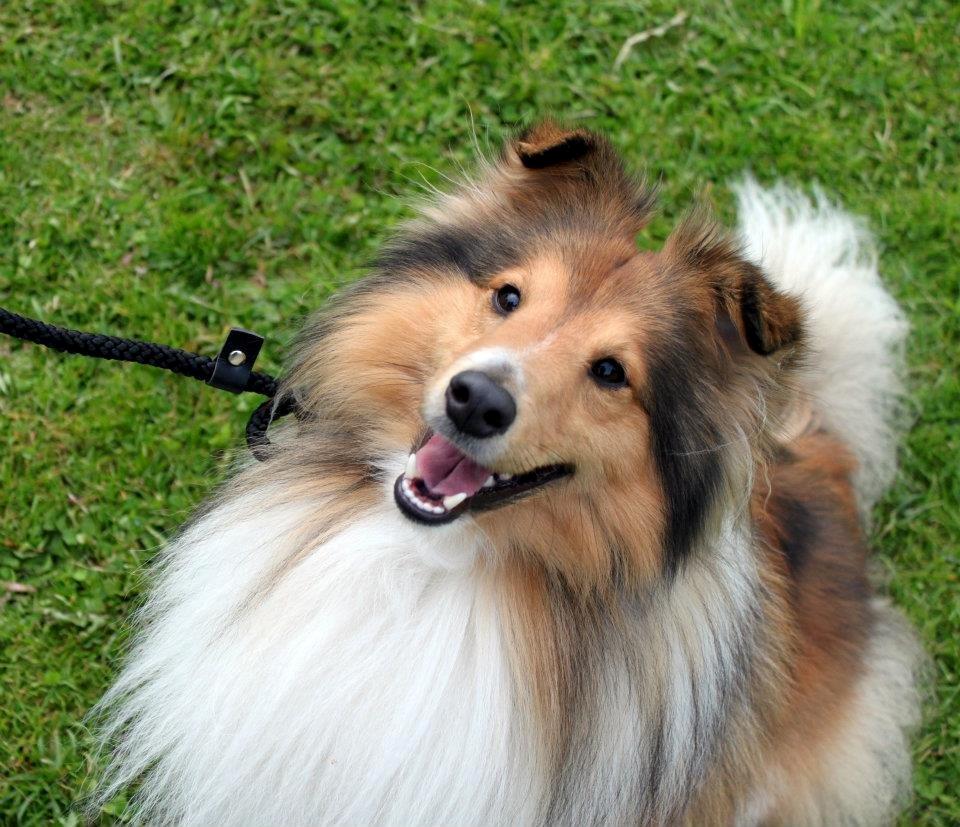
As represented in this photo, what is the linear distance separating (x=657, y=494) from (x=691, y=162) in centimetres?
283

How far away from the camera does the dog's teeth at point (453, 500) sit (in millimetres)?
Result: 2309

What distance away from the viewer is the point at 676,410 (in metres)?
2.40

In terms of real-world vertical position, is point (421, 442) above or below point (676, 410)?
below

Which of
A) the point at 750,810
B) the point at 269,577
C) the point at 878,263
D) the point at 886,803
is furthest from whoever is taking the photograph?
the point at 878,263

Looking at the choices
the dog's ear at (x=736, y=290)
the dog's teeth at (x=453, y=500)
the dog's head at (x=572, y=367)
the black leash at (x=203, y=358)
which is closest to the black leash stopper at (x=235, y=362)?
the black leash at (x=203, y=358)

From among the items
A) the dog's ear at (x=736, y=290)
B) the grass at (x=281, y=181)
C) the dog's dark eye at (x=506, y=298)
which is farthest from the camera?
the grass at (x=281, y=181)

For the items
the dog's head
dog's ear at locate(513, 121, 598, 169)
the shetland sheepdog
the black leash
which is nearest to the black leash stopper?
the black leash

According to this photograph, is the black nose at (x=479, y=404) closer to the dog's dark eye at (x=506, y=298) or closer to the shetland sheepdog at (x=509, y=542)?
the shetland sheepdog at (x=509, y=542)

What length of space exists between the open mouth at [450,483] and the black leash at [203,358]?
57 cm

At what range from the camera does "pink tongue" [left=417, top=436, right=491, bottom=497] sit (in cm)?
236

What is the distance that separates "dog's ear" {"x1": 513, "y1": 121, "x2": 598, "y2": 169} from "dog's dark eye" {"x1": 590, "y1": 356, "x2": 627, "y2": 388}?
0.58 metres

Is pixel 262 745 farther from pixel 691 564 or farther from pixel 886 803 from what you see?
pixel 886 803

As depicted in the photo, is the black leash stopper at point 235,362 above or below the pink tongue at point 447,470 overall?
below

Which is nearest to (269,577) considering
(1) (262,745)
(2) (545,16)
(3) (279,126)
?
(1) (262,745)
